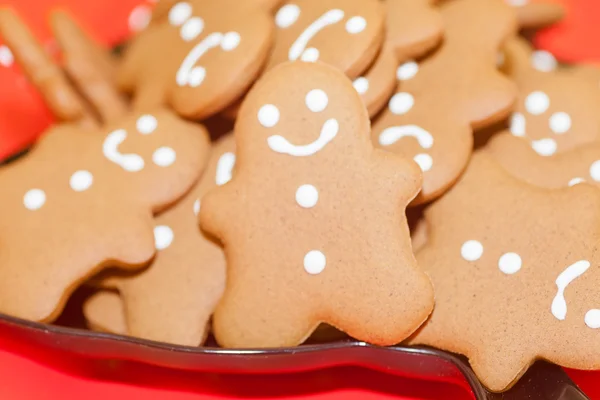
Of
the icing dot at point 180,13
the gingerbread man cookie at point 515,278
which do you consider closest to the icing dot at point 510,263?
the gingerbread man cookie at point 515,278

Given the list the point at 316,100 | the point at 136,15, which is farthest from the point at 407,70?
the point at 136,15

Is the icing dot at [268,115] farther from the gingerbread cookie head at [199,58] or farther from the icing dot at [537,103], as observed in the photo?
the icing dot at [537,103]

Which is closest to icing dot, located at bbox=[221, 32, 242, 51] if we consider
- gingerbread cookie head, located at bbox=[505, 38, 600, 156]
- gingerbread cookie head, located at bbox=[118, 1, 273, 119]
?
gingerbread cookie head, located at bbox=[118, 1, 273, 119]

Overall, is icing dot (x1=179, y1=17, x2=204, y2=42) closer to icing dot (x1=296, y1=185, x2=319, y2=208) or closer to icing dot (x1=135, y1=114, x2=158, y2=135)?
icing dot (x1=135, y1=114, x2=158, y2=135)

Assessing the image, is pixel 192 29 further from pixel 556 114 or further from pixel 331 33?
pixel 556 114

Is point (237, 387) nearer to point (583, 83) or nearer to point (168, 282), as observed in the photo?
point (168, 282)

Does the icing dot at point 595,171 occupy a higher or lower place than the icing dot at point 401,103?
lower

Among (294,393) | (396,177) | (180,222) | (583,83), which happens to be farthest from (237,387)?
(583,83)
